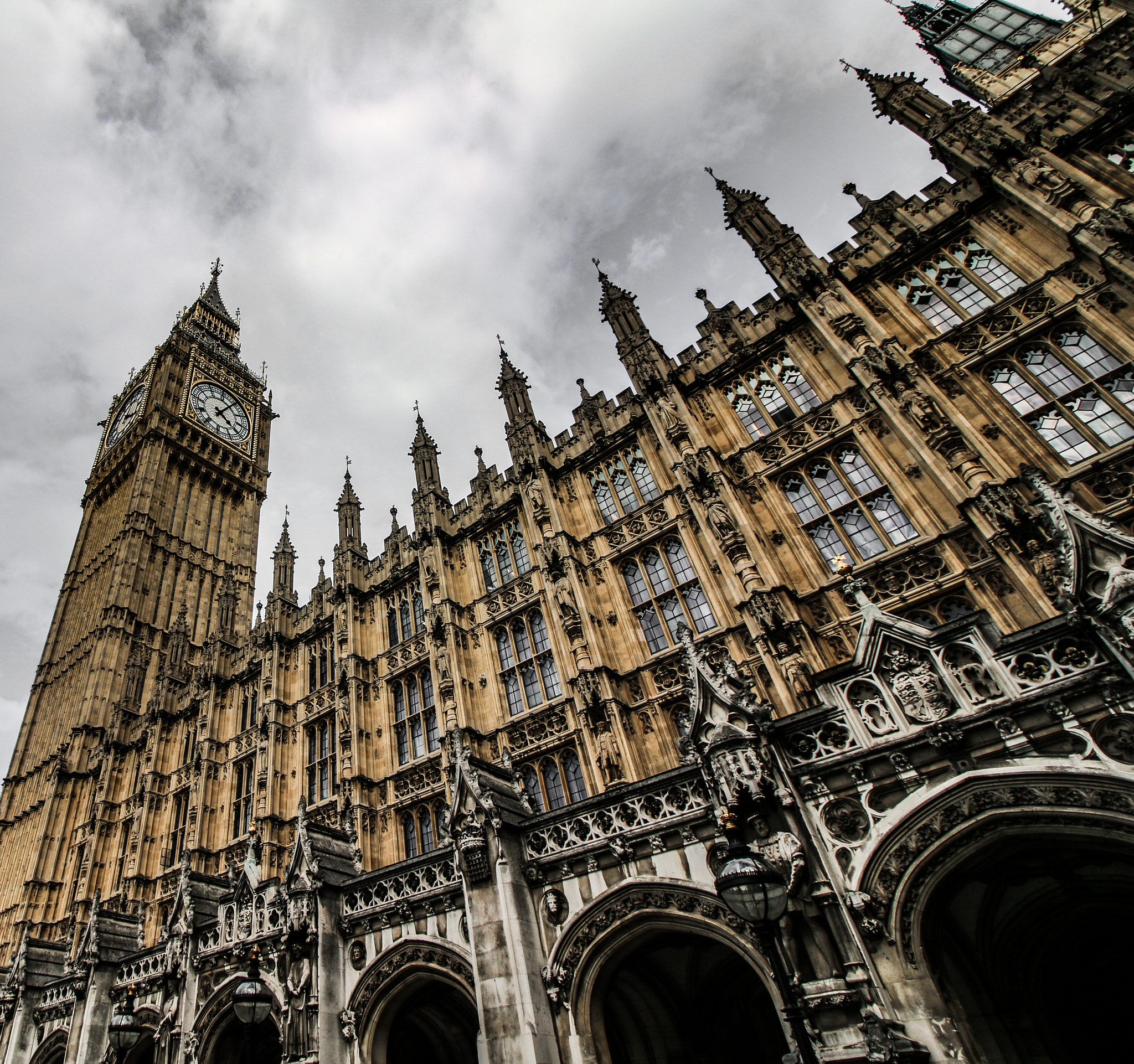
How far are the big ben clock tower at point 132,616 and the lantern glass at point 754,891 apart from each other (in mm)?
30728

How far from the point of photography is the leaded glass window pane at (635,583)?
19547 millimetres

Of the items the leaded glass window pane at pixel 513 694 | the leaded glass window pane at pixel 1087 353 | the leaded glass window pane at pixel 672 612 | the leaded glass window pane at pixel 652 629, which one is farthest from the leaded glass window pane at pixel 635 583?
the leaded glass window pane at pixel 1087 353

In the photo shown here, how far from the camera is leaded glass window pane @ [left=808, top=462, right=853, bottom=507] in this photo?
678 inches

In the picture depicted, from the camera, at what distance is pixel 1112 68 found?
18.2m

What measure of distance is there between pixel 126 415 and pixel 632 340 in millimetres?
57623

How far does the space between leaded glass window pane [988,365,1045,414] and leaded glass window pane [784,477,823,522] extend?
4764mm

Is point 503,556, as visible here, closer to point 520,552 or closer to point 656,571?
point 520,552

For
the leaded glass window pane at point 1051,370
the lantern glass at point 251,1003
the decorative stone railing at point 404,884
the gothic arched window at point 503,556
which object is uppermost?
the gothic arched window at point 503,556

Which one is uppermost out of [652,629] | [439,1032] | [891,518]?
[652,629]

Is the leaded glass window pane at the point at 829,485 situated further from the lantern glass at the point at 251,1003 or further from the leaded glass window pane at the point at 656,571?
the lantern glass at the point at 251,1003

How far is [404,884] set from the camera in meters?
13.7

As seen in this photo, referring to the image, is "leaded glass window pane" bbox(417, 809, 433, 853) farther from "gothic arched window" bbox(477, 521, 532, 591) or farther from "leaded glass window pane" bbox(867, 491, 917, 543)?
"leaded glass window pane" bbox(867, 491, 917, 543)

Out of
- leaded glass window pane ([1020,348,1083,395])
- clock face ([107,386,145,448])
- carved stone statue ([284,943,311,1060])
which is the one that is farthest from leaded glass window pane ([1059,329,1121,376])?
clock face ([107,386,145,448])

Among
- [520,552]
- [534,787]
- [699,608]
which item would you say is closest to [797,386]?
[699,608]
